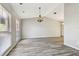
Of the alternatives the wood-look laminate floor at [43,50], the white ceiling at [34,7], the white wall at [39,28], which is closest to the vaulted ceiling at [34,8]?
the white ceiling at [34,7]

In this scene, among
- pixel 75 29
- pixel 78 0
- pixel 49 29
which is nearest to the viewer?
pixel 78 0

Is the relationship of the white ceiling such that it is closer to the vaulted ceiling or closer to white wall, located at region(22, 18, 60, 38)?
the vaulted ceiling

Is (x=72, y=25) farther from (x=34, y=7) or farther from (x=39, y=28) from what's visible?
(x=39, y=28)

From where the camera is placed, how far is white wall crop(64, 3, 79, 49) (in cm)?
593

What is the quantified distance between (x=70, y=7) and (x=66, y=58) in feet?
18.5

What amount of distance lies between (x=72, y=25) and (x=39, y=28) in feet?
24.4

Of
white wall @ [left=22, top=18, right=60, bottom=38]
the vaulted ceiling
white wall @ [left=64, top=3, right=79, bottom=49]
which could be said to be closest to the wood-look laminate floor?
white wall @ [left=64, top=3, right=79, bottom=49]

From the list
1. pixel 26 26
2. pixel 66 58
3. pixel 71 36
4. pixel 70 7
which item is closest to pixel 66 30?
pixel 71 36

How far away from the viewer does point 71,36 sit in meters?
6.49

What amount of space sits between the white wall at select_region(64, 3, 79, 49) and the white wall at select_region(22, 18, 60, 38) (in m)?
6.48

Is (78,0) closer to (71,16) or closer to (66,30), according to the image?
(71,16)

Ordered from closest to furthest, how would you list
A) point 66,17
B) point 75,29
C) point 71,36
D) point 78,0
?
point 78,0 → point 75,29 → point 71,36 → point 66,17

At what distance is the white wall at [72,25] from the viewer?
5929 mm

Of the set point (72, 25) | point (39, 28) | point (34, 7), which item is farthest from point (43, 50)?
point (39, 28)
